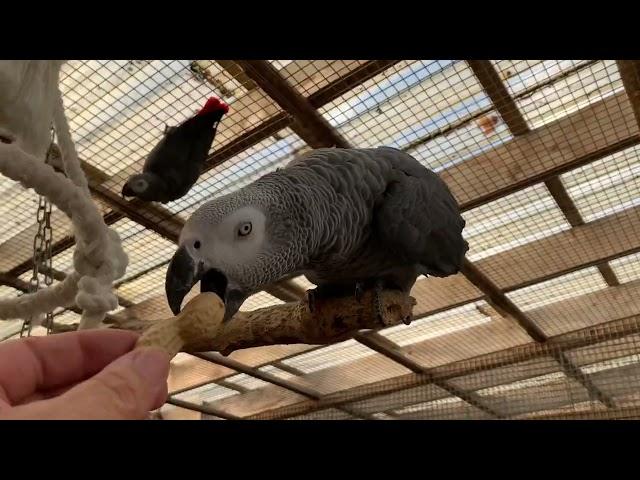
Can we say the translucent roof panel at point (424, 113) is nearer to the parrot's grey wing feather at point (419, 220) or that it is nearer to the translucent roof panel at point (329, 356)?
the parrot's grey wing feather at point (419, 220)

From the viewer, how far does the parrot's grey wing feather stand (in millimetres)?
1035

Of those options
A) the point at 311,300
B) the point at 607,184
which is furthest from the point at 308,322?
the point at 607,184

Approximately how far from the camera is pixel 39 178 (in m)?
0.83

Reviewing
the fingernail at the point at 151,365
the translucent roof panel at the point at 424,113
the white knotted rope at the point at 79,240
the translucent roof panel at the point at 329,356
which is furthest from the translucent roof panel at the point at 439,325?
the fingernail at the point at 151,365

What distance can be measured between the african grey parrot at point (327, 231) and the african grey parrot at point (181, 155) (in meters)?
0.43

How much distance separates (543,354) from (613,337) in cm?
44

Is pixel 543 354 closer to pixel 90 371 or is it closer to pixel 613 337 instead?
pixel 613 337

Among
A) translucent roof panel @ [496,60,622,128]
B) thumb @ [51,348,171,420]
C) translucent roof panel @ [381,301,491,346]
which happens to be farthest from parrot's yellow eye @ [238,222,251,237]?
translucent roof panel @ [381,301,491,346]

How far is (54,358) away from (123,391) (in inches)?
11.1

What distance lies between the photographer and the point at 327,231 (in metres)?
0.95

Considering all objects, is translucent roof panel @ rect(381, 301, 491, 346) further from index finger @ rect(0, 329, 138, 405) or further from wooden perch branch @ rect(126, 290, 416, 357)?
index finger @ rect(0, 329, 138, 405)

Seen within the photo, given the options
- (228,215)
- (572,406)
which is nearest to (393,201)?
(228,215)

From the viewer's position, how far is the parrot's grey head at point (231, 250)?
2.71 feet

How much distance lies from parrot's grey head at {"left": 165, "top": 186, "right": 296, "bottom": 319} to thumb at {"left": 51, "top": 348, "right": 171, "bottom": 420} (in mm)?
319
